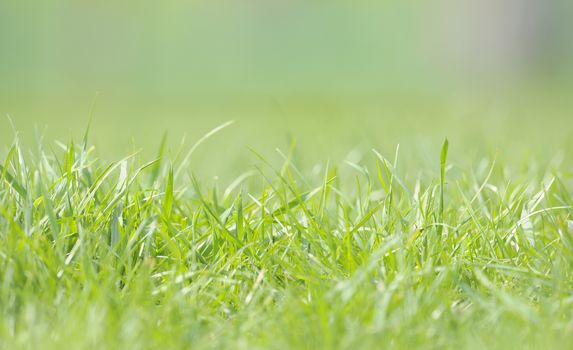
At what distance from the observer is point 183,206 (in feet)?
8.49

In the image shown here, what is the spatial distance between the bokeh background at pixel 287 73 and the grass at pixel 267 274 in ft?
5.92

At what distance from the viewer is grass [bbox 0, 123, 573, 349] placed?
1.60 metres

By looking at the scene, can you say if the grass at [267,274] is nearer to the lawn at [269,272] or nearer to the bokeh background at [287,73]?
the lawn at [269,272]

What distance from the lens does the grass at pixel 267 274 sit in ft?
5.25

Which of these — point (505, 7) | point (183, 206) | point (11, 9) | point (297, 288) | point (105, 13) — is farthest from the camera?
point (11, 9)

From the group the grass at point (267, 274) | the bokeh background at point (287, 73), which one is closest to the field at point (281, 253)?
the grass at point (267, 274)

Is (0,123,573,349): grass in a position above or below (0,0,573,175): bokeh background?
above

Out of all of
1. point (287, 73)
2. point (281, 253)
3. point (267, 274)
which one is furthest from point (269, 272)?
point (287, 73)

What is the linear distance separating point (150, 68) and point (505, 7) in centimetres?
575

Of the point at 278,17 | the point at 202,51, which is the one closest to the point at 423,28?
the point at 278,17

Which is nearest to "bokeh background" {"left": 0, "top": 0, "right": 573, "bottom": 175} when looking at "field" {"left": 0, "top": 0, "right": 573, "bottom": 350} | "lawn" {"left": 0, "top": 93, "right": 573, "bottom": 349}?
"field" {"left": 0, "top": 0, "right": 573, "bottom": 350}

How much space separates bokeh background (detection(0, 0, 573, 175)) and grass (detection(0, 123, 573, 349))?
5.92 ft

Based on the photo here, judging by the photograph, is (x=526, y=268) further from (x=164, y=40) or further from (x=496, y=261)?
(x=164, y=40)

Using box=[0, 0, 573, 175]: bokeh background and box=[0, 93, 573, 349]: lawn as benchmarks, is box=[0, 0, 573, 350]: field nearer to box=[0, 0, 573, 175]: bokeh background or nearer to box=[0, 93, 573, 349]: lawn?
box=[0, 93, 573, 349]: lawn
